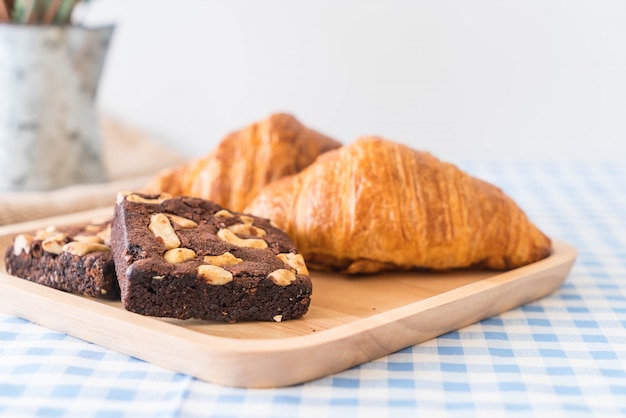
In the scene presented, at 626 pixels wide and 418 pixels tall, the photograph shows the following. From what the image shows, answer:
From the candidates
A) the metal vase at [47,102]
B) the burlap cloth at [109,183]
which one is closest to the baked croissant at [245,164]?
the burlap cloth at [109,183]

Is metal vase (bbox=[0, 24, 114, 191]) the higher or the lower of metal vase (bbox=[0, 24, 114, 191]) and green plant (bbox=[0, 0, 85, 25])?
the lower

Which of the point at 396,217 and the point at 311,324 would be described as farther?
the point at 396,217

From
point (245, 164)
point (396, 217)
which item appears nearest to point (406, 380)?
point (396, 217)

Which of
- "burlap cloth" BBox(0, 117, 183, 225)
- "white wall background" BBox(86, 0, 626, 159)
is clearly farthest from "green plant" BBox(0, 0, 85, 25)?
"white wall background" BBox(86, 0, 626, 159)

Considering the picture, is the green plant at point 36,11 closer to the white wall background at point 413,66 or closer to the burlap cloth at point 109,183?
the burlap cloth at point 109,183

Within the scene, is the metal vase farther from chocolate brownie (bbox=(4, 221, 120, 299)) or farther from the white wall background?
the white wall background

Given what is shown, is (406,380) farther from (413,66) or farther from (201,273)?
(413,66)

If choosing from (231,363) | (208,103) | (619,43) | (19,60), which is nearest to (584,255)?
(231,363)
